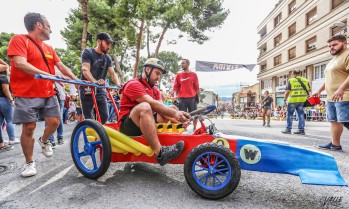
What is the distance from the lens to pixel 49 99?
2.91 metres

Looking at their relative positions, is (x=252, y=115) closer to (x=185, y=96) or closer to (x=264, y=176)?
(x=185, y=96)

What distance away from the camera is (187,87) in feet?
20.3

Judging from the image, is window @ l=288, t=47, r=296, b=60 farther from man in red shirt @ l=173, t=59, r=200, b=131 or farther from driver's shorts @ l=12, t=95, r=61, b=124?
driver's shorts @ l=12, t=95, r=61, b=124

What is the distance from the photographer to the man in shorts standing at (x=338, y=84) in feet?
11.2

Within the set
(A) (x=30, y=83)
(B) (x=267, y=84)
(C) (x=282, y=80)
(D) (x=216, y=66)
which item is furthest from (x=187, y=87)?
(B) (x=267, y=84)

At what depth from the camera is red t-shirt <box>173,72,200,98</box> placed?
6.17 m

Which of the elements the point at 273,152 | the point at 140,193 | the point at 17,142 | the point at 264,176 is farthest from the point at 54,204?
the point at 17,142

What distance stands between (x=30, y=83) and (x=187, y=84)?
4.08 metres

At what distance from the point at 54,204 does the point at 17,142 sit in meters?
3.81

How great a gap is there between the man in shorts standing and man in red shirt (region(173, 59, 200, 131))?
123 inches

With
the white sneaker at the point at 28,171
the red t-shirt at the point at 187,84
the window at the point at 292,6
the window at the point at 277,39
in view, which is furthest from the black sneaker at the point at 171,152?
the window at the point at 277,39

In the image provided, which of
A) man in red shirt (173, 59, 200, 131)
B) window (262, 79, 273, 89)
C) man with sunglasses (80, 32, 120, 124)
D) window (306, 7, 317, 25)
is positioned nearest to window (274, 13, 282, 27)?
window (306, 7, 317, 25)

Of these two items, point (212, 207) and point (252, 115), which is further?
point (252, 115)

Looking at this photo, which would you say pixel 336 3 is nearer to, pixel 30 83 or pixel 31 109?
pixel 30 83
